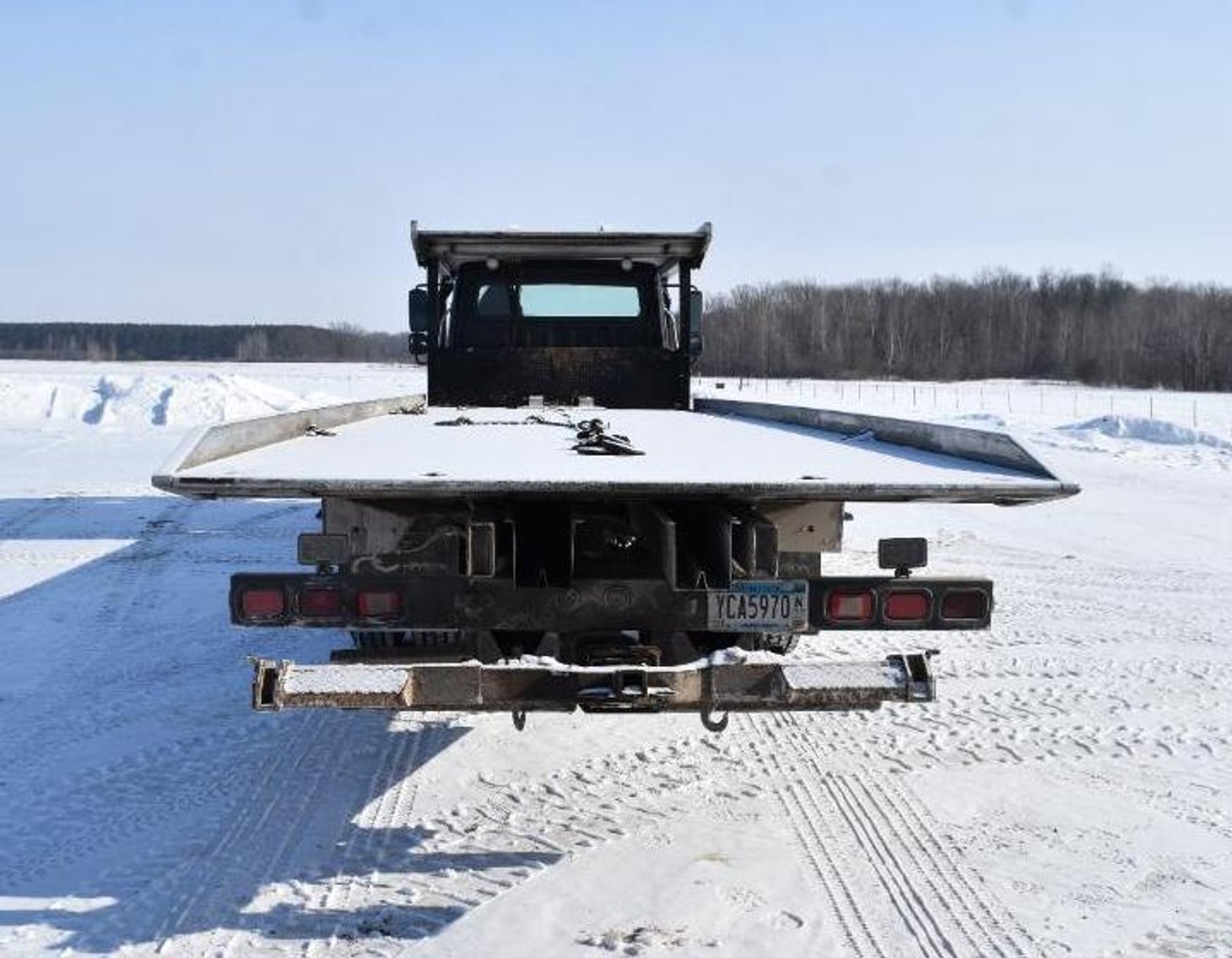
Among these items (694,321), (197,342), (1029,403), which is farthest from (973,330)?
(197,342)

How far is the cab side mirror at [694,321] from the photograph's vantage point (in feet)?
27.6

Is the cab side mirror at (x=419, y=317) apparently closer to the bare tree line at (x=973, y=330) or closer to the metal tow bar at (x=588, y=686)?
the metal tow bar at (x=588, y=686)

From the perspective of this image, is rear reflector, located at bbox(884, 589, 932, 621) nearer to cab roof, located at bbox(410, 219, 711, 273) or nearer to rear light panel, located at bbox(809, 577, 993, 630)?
rear light panel, located at bbox(809, 577, 993, 630)

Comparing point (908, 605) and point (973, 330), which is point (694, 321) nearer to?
point (908, 605)

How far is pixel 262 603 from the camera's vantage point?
158 inches

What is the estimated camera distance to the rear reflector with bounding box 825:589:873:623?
4094 mm

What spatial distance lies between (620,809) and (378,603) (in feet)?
4.40

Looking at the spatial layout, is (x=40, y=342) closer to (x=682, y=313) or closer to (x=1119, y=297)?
(x=1119, y=297)

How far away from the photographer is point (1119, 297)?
93000 mm

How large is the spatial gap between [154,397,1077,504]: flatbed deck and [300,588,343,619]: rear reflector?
0.46m

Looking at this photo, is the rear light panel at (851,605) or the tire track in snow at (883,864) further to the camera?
the rear light panel at (851,605)

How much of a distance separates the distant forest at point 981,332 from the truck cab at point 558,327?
68.7 metres

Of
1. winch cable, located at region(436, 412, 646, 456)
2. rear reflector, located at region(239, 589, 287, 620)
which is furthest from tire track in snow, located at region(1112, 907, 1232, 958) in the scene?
rear reflector, located at region(239, 589, 287, 620)

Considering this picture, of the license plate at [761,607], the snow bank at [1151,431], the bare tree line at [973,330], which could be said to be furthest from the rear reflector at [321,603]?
the bare tree line at [973,330]
